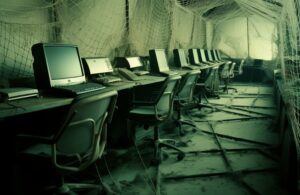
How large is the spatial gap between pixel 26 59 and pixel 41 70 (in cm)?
46

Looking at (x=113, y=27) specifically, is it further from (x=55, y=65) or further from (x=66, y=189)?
(x=66, y=189)

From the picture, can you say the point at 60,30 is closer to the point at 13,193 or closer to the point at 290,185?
the point at 13,193

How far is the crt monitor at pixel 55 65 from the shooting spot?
2348 mm

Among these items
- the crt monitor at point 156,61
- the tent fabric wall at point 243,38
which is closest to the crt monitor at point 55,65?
the crt monitor at point 156,61

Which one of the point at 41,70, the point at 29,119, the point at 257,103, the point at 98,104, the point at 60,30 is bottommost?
the point at 257,103

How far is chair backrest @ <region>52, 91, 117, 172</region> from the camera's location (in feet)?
5.30

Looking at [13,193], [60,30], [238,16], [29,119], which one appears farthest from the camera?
[238,16]

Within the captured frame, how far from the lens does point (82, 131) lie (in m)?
1.81

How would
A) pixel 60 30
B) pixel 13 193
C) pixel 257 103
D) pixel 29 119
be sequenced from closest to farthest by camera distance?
pixel 13 193 → pixel 29 119 → pixel 60 30 → pixel 257 103

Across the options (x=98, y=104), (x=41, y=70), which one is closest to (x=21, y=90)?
(x=41, y=70)

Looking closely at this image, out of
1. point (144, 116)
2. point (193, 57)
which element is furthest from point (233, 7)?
point (144, 116)

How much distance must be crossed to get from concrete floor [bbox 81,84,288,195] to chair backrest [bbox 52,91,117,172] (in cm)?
74

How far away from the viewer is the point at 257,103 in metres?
6.80

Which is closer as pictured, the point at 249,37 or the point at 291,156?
the point at 291,156
